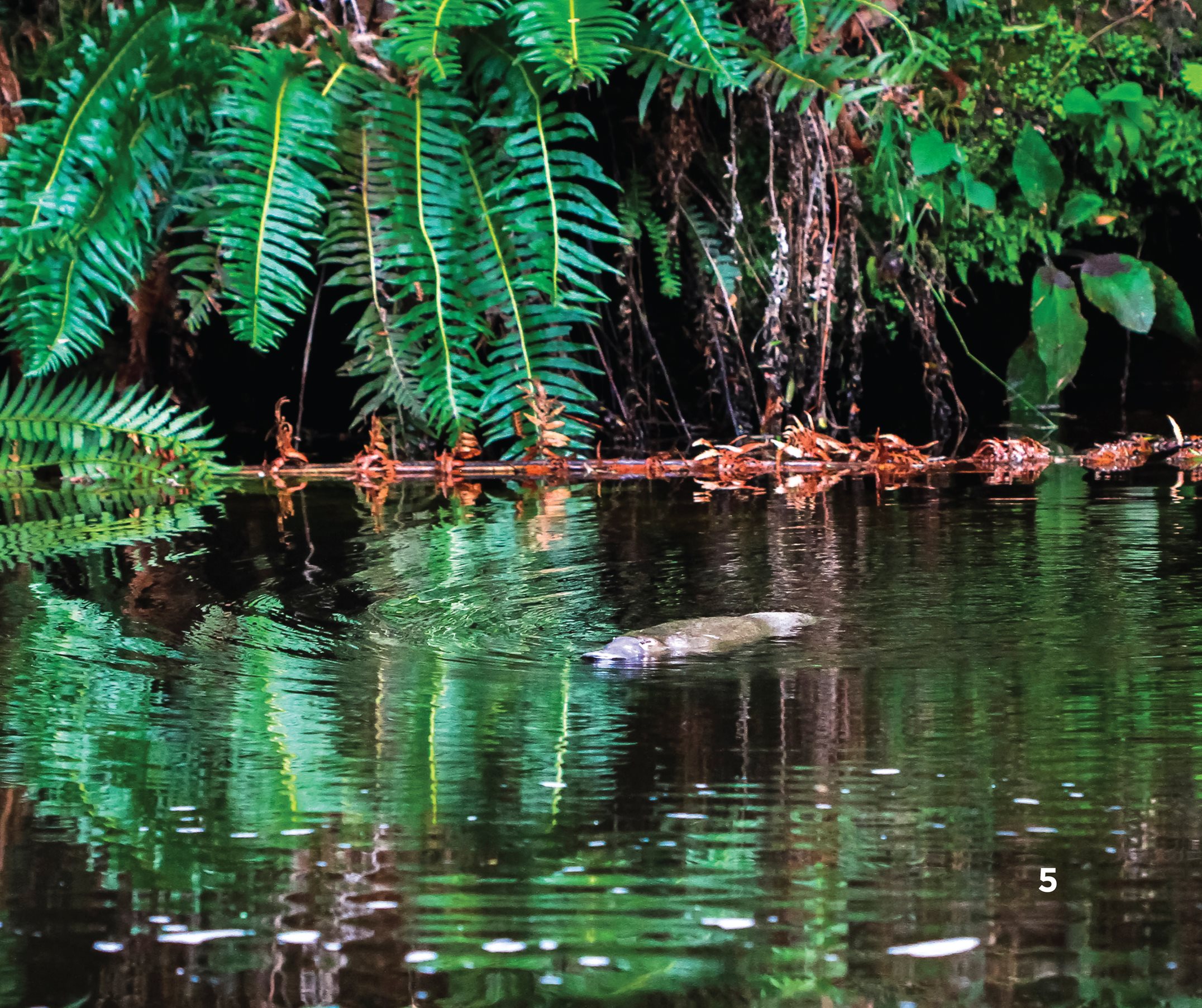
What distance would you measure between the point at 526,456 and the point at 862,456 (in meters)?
0.98

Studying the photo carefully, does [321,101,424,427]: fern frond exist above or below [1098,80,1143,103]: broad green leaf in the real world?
below

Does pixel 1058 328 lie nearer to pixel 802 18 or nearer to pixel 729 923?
pixel 802 18

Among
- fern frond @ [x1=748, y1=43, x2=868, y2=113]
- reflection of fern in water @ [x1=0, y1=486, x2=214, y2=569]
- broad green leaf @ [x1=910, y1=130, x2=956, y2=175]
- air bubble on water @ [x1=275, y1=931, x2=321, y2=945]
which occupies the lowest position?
air bubble on water @ [x1=275, y1=931, x2=321, y2=945]

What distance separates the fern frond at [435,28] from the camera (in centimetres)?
380

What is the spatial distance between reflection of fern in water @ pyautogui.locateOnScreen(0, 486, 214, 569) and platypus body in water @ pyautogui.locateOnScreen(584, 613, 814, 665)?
138cm

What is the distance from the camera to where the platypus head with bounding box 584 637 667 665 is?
200cm

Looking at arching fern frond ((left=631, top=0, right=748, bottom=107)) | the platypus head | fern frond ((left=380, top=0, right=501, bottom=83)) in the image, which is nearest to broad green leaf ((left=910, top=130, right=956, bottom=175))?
arching fern frond ((left=631, top=0, right=748, bottom=107))

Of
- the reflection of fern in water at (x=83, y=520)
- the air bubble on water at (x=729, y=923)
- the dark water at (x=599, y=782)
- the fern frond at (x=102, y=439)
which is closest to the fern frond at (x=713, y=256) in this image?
the fern frond at (x=102, y=439)

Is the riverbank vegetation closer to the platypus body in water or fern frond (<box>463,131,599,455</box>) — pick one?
fern frond (<box>463,131,599,455</box>)

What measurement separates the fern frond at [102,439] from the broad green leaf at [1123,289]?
278 centimetres

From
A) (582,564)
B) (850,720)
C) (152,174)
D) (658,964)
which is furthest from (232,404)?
(658,964)

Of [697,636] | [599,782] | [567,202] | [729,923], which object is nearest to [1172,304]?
[567,202]

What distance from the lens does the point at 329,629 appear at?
2.22 meters

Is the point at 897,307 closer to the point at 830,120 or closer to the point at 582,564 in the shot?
the point at 830,120
